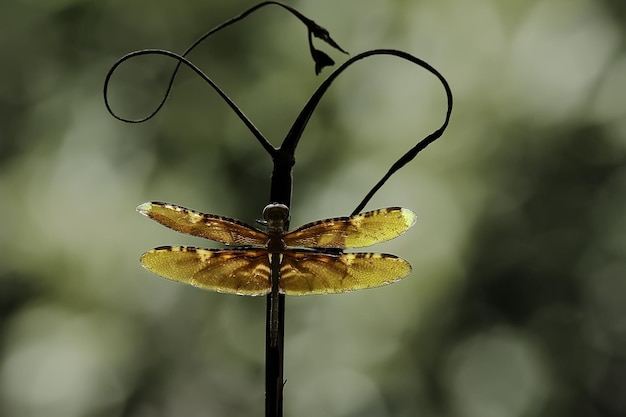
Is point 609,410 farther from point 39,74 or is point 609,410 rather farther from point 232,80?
point 39,74

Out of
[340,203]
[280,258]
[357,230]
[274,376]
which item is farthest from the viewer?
[340,203]

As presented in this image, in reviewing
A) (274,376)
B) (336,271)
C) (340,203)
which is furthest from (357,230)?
(340,203)

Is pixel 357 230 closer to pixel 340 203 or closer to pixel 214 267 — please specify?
pixel 214 267

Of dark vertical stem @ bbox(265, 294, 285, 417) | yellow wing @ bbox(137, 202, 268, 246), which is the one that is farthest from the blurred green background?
dark vertical stem @ bbox(265, 294, 285, 417)

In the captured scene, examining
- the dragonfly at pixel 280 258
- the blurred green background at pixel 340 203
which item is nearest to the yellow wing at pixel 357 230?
the dragonfly at pixel 280 258

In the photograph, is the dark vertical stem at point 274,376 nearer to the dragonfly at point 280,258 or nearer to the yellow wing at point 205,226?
the dragonfly at point 280,258

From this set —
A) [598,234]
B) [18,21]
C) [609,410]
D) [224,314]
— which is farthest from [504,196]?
[18,21]
